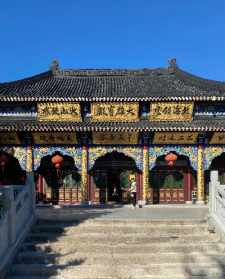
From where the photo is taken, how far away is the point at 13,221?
27.8 ft

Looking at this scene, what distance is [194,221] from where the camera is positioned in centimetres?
1069

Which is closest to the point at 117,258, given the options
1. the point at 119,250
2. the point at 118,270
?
the point at 119,250

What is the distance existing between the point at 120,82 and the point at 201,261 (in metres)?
13.6

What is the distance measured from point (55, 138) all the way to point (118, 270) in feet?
32.4

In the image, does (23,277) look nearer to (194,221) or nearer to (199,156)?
(194,221)

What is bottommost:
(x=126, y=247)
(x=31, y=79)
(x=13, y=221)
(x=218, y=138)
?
(x=126, y=247)

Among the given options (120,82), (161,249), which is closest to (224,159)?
(120,82)

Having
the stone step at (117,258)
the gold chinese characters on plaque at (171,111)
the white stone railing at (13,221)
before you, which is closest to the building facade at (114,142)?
the gold chinese characters on plaque at (171,111)

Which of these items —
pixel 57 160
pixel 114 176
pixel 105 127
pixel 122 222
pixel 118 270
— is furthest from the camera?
pixel 114 176

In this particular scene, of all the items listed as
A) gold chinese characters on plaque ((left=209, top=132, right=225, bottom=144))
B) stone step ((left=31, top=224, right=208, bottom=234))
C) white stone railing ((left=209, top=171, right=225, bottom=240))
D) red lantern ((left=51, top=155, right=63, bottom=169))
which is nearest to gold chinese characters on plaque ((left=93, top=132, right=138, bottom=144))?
red lantern ((left=51, top=155, right=63, bottom=169))

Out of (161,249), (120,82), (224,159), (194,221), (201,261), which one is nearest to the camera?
(201,261)

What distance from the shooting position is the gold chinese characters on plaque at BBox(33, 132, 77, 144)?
55.9 feet

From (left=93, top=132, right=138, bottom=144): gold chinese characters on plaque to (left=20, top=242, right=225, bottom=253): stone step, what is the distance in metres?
8.16

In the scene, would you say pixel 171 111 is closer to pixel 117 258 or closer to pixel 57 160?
pixel 57 160
